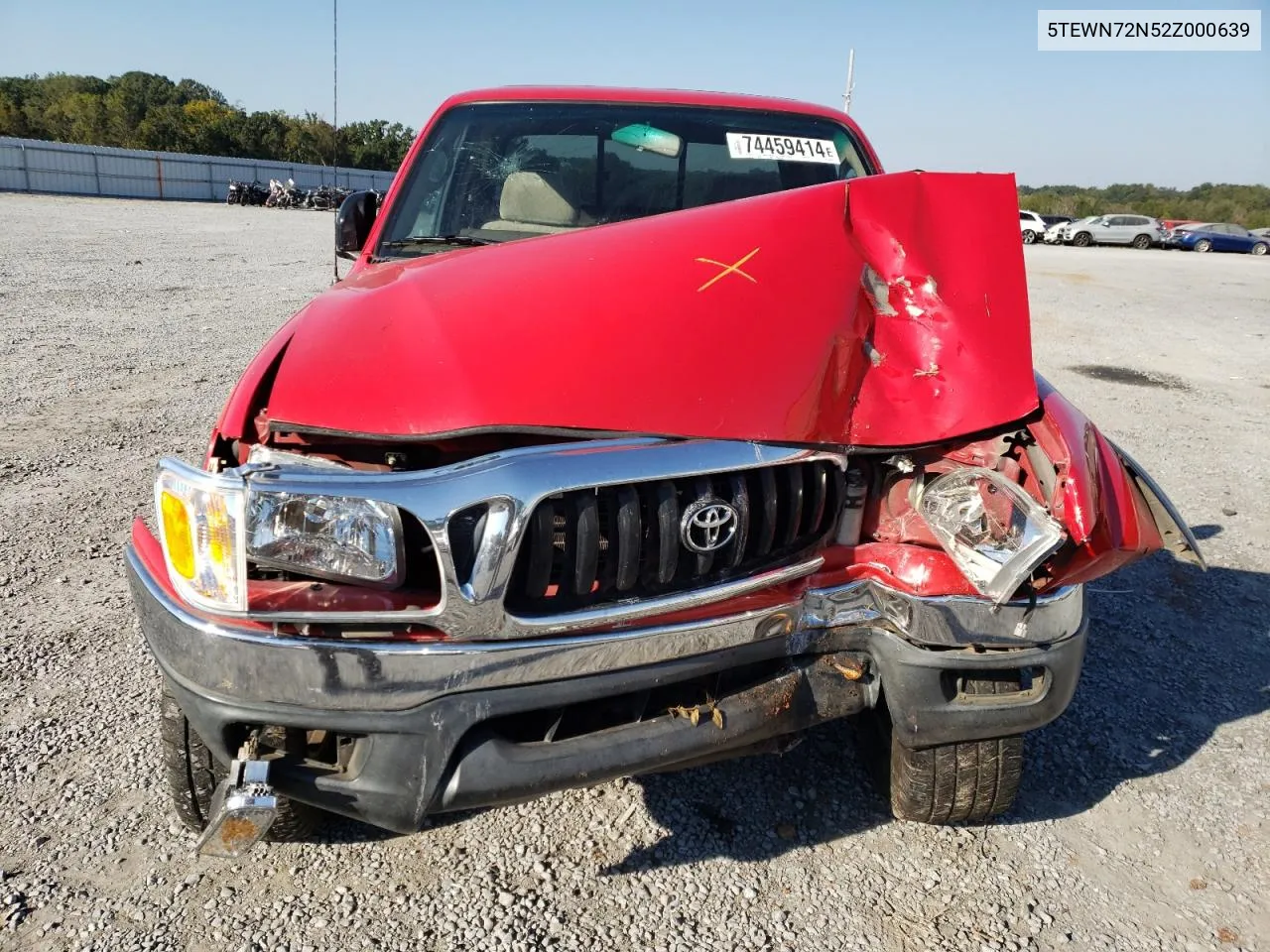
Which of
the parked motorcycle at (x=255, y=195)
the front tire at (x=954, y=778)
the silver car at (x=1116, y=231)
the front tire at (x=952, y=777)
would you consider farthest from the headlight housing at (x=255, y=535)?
the parked motorcycle at (x=255, y=195)

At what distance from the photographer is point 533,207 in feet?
10.6

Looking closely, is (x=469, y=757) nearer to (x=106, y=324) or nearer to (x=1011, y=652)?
(x=1011, y=652)

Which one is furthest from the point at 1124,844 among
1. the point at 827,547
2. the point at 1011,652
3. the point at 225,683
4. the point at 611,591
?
the point at 225,683

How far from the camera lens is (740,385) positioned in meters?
1.91

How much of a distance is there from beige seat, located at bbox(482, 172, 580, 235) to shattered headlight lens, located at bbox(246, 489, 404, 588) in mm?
1749

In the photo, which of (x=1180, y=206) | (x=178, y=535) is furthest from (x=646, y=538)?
(x=1180, y=206)

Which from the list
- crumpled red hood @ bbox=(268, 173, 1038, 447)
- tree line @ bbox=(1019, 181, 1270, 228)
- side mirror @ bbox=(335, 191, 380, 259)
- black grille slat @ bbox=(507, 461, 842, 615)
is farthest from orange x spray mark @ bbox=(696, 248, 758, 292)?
tree line @ bbox=(1019, 181, 1270, 228)

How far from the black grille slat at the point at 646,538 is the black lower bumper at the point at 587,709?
0.50 ft

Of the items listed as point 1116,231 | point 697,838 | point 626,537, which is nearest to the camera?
point 626,537

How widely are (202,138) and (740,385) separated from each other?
60.9m

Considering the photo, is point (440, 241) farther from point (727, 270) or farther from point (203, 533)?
point (203, 533)

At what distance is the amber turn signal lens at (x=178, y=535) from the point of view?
5.49 feet

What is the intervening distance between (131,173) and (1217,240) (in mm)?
46534

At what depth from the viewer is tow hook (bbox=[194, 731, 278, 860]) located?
5.44ft
